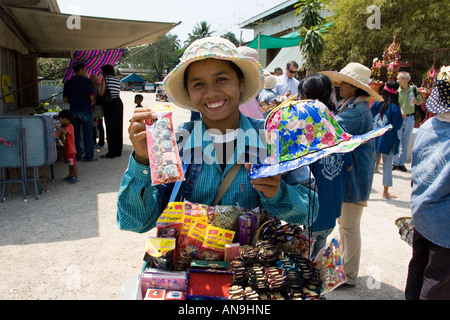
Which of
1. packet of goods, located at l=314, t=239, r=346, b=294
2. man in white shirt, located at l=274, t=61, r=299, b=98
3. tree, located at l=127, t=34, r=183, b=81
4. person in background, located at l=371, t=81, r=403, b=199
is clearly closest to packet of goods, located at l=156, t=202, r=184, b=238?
packet of goods, located at l=314, t=239, r=346, b=294

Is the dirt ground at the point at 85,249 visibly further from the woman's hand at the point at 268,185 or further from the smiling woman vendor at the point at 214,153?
the woman's hand at the point at 268,185

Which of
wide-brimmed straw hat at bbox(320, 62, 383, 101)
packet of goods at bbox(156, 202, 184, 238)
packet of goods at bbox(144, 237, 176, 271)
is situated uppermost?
wide-brimmed straw hat at bbox(320, 62, 383, 101)

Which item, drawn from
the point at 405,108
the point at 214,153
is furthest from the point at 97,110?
the point at 214,153

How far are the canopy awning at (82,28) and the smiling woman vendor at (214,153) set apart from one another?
19.2ft

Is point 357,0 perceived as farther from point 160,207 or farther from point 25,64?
point 160,207

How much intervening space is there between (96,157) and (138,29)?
3446 millimetres

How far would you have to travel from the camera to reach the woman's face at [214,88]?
1.68 m

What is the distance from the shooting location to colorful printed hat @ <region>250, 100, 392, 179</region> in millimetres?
1436

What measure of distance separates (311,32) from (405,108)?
6180 mm

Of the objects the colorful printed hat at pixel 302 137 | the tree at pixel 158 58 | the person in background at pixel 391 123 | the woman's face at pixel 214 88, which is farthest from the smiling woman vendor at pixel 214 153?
the tree at pixel 158 58

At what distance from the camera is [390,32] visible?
17094 mm

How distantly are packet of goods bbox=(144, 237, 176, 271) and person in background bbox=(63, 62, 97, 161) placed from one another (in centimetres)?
761

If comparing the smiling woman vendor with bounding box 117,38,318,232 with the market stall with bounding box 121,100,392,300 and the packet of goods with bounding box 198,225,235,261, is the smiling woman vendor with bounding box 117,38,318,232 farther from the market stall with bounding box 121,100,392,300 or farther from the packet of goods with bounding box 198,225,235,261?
the packet of goods with bounding box 198,225,235,261
